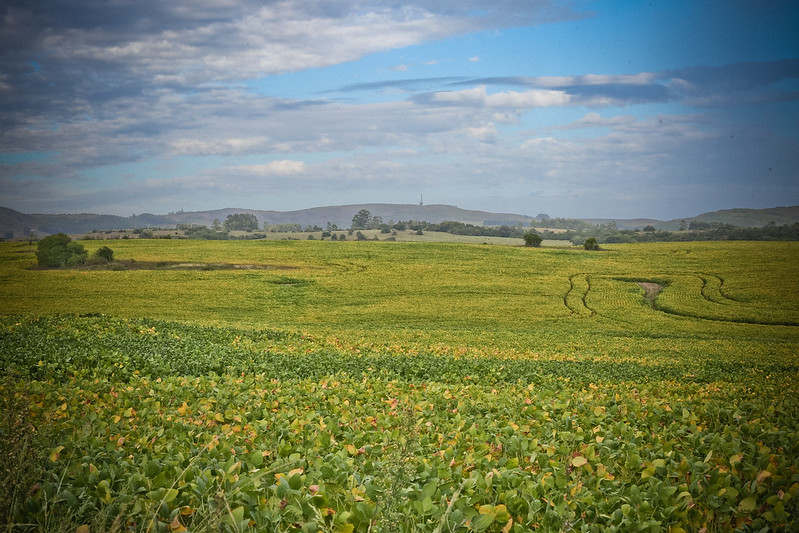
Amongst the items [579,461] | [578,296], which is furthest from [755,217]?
[579,461]

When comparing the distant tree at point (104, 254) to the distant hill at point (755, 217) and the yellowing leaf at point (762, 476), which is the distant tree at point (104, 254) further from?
the distant hill at point (755, 217)

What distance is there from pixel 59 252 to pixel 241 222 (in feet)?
323

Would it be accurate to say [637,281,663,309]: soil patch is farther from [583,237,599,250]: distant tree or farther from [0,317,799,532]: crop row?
[0,317,799,532]: crop row

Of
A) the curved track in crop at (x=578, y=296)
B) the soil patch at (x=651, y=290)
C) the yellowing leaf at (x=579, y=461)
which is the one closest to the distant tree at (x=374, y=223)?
the curved track in crop at (x=578, y=296)

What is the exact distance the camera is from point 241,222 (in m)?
165

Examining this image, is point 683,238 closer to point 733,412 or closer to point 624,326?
point 624,326

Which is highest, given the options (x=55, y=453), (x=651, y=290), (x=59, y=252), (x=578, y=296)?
(x=59, y=252)

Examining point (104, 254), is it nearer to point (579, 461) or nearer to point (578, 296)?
point (578, 296)

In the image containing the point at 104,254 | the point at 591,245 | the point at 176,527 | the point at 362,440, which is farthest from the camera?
the point at 591,245

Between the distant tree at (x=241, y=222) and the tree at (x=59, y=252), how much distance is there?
88990 millimetres

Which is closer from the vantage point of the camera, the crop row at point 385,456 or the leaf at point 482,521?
the leaf at point 482,521

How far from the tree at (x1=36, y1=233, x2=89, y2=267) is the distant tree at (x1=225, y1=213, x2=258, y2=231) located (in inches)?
3504

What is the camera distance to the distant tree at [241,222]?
161 m

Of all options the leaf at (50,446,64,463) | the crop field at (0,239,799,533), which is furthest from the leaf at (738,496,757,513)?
the leaf at (50,446,64,463)
